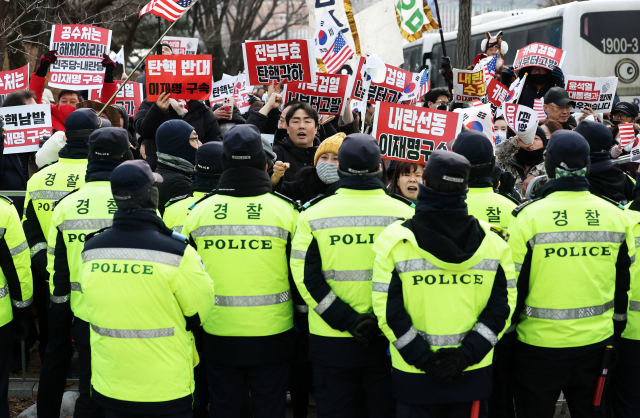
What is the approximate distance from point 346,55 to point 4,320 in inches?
215

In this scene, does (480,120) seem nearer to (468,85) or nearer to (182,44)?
(468,85)

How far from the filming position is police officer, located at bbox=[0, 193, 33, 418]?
452cm

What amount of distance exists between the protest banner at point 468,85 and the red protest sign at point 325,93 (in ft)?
8.47

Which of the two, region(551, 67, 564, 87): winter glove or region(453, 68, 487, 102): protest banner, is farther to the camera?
region(551, 67, 564, 87): winter glove

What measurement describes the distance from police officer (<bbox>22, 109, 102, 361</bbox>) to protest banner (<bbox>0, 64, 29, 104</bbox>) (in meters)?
3.51

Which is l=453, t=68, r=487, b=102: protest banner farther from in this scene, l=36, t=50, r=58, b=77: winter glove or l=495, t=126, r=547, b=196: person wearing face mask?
l=36, t=50, r=58, b=77: winter glove

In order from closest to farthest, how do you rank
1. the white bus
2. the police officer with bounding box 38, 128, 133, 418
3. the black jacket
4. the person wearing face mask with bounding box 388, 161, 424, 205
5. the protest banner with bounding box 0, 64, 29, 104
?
the police officer with bounding box 38, 128, 133, 418
the person wearing face mask with bounding box 388, 161, 424, 205
the black jacket
the protest banner with bounding box 0, 64, 29, 104
the white bus

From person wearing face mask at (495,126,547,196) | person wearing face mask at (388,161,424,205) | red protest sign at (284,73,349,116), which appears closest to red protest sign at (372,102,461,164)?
person wearing face mask at (388,161,424,205)

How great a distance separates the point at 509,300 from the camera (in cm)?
370

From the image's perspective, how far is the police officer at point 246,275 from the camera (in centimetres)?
409

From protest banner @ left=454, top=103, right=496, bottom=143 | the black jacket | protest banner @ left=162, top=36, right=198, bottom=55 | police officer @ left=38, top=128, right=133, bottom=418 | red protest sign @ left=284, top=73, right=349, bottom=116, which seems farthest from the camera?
protest banner @ left=162, top=36, right=198, bottom=55

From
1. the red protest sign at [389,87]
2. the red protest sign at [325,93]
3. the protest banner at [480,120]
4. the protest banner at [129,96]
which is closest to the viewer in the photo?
the protest banner at [480,120]

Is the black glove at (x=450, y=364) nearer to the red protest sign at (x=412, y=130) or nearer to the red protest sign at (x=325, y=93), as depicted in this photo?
the red protest sign at (x=412, y=130)

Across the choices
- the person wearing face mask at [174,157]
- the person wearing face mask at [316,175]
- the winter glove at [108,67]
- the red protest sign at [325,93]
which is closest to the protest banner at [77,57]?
the winter glove at [108,67]
